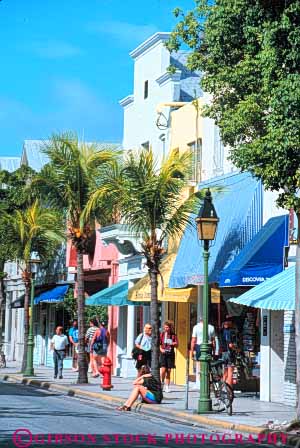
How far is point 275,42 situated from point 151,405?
9597 millimetres

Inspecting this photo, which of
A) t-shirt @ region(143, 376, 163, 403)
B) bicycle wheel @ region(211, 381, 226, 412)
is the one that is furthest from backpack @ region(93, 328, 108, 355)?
bicycle wheel @ region(211, 381, 226, 412)

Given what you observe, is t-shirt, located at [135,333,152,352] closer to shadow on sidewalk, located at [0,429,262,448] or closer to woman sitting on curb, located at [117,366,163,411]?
woman sitting on curb, located at [117,366,163,411]

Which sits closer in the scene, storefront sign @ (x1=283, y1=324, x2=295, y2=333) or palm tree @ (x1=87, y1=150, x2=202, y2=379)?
storefront sign @ (x1=283, y1=324, x2=295, y2=333)

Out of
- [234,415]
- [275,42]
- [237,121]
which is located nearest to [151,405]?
[234,415]

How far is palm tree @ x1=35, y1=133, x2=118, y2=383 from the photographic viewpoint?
3111cm

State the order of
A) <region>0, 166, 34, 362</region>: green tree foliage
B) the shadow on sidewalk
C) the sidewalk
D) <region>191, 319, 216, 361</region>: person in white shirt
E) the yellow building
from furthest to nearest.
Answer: <region>0, 166, 34, 362</region>: green tree foliage < the yellow building < <region>191, 319, 216, 361</region>: person in white shirt < the sidewalk < the shadow on sidewalk

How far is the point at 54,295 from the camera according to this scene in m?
46.2

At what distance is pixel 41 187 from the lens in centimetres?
3153

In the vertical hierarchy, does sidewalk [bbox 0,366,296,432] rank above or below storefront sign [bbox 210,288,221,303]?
below

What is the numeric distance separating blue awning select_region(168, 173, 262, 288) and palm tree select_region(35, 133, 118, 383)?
304 centimetres

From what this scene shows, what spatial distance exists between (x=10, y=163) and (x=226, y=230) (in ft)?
134

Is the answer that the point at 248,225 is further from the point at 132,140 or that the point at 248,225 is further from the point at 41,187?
the point at 132,140

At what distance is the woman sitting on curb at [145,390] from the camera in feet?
74.7

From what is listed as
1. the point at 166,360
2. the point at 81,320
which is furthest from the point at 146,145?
the point at 166,360
